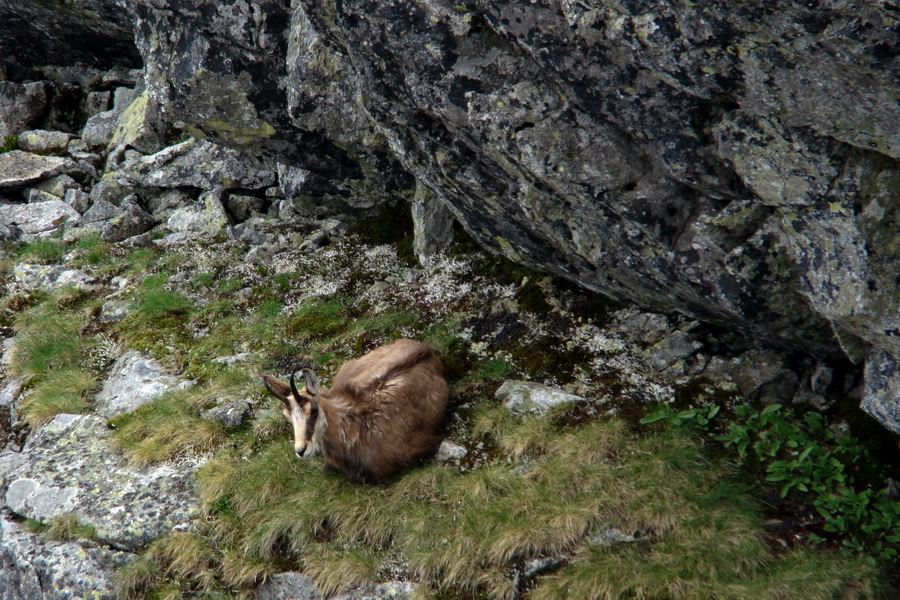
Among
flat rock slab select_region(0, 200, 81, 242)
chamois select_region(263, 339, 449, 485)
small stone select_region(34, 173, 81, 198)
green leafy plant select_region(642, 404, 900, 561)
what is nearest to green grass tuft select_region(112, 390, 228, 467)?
chamois select_region(263, 339, 449, 485)

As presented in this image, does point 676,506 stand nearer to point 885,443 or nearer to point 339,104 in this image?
point 885,443

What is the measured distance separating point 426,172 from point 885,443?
21.1ft

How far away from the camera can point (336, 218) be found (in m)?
13.8

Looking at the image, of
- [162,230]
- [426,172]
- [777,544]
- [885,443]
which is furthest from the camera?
[162,230]

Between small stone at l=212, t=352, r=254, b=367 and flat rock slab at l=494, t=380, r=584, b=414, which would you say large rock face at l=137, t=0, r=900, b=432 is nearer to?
flat rock slab at l=494, t=380, r=584, b=414

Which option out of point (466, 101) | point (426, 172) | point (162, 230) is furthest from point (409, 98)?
point (162, 230)

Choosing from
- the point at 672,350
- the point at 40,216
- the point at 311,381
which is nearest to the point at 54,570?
the point at 311,381

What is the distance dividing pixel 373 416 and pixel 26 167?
49.3 feet

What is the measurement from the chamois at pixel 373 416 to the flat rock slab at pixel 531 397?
0.84m

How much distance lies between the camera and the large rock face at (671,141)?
4852 millimetres

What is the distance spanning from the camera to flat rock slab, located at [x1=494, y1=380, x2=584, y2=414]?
8461 mm

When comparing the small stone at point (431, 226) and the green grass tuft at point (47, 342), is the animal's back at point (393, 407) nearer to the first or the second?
the small stone at point (431, 226)

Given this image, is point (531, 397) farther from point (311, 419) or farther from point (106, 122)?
point (106, 122)

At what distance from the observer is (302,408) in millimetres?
7344
